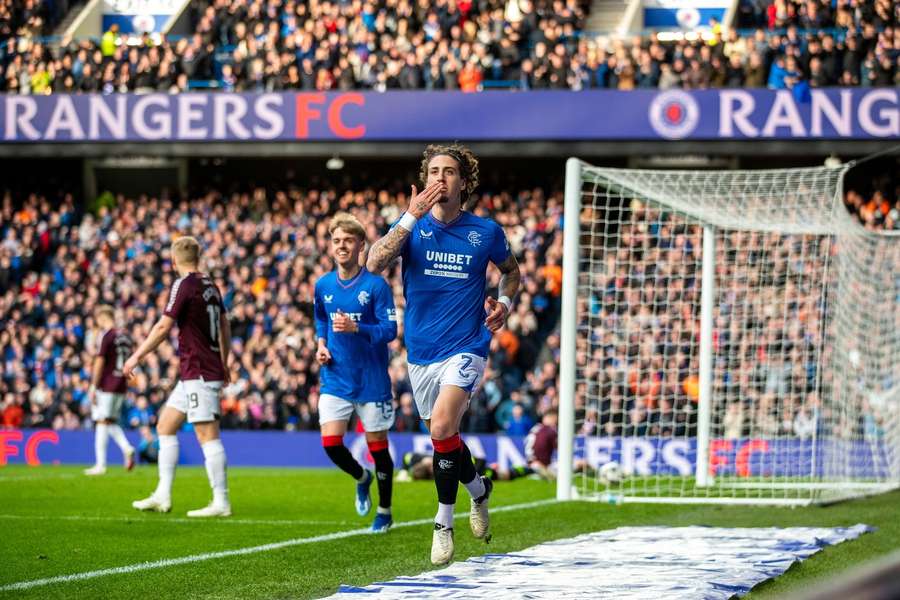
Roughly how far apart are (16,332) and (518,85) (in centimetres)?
1104

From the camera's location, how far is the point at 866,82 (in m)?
24.4

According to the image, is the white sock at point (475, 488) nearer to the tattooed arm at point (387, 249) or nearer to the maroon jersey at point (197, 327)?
the tattooed arm at point (387, 249)

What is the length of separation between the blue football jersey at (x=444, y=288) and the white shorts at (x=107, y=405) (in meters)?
10.6

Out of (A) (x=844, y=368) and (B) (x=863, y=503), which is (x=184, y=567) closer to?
(B) (x=863, y=503)

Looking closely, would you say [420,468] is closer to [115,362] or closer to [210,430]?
[115,362]

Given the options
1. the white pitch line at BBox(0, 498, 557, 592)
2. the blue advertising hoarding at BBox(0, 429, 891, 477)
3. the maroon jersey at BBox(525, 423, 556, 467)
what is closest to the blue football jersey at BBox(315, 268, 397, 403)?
the white pitch line at BBox(0, 498, 557, 592)

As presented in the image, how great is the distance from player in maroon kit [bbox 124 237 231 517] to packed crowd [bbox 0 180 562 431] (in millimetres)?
10644

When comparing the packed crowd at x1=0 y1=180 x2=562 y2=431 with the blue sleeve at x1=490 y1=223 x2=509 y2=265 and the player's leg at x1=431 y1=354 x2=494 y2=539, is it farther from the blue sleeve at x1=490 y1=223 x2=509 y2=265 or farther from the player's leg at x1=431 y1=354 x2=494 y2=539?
the blue sleeve at x1=490 y1=223 x2=509 y2=265

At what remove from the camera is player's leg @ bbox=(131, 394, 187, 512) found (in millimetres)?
10094

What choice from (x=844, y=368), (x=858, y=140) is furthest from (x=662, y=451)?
(x=858, y=140)

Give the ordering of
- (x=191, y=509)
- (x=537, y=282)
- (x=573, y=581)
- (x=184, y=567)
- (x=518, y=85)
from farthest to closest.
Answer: (x=518, y=85) < (x=537, y=282) < (x=191, y=509) < (x=184, y=567) < (x=573, y=581)

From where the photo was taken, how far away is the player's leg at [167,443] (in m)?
10.1

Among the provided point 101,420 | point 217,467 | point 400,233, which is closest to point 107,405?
point 101,420

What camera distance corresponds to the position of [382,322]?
A: 903cm
